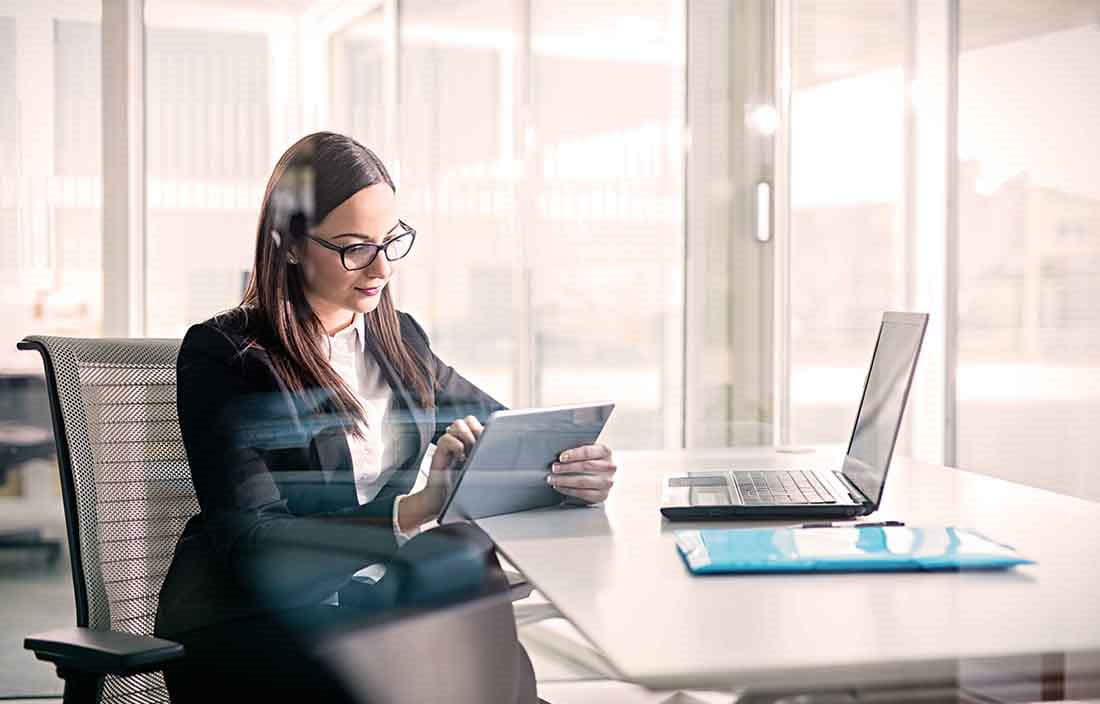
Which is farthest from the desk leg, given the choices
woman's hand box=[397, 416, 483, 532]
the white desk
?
woman's hand box=[397, 416, 483, 532]

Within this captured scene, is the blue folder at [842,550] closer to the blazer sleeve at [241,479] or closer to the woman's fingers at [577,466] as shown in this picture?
the woman's fingers at [577,466]

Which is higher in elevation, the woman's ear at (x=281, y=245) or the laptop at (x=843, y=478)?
the woman's ear at (x=281, y=245)

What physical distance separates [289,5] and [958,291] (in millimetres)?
1698

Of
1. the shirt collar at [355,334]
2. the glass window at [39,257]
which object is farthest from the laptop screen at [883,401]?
the glass window at [39,257]

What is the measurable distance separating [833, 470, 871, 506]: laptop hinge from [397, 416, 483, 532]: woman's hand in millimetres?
471

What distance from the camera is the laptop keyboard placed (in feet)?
4.75

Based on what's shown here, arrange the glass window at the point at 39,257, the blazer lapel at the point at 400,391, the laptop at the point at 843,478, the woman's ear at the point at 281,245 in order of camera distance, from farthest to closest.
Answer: the glass window at the point at 39,257 → the blazer lapel at the point at 400,391 → the woman's ear at the point at 281,245 → the laptop at the point at 843,478

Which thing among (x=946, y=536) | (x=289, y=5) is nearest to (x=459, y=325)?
(x=289, y=5)

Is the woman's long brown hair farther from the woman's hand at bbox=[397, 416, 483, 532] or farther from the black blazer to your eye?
the woman's hand at bbox=[397, 416, 483, 532]

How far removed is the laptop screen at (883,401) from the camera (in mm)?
1460

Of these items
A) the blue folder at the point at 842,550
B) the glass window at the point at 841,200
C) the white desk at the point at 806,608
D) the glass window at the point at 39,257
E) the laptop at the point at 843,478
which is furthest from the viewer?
the glass window at the point at 841,200

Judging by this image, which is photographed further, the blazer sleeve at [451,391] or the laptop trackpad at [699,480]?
the blazer sleeve at [451,391]

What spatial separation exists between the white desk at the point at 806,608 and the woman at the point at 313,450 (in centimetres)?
28

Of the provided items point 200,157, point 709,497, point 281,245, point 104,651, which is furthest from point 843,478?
point 200,157
